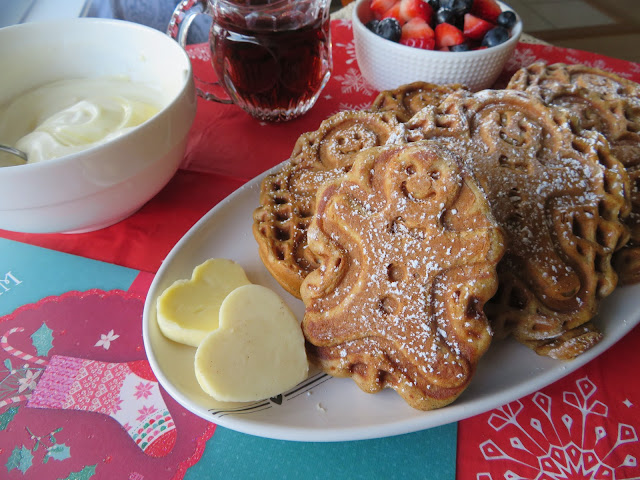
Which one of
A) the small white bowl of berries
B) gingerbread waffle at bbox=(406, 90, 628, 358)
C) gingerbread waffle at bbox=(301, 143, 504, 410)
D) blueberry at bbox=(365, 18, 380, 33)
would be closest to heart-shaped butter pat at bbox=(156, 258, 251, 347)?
gingerbread waffle at bbox=(301, 143, 504, 410)

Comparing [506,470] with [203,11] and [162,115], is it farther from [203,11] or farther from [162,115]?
[203,11]

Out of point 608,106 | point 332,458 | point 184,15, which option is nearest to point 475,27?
point 608,106

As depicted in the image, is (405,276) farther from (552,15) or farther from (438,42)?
(552,15)

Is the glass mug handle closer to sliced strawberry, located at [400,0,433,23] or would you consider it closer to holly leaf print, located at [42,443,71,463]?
sliced strawberry, located at [400,0,433,23]

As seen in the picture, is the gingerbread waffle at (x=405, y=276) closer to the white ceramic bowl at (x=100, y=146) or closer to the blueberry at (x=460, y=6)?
the white ceramic bowl at (x=100, y=146)

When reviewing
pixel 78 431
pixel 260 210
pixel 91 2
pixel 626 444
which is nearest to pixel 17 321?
pixel 78 431

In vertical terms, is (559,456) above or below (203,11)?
below

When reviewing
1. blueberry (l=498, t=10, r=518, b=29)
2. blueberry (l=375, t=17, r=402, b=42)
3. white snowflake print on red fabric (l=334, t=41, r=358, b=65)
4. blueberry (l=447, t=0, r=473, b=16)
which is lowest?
white snowflake print on red fabric (l=334, t=41, r=358, b=65)

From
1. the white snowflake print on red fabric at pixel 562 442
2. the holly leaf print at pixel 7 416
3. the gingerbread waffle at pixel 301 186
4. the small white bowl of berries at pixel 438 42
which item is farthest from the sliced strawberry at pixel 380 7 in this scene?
the holly leaf print at pixel 7 416
